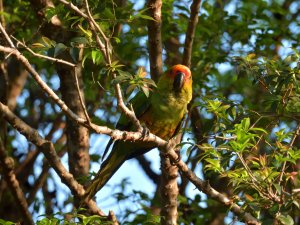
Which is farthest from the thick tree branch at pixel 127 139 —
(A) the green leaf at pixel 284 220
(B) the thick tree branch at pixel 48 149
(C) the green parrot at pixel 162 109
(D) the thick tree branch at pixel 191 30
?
(D) the thick tree branch at pixel 191 30

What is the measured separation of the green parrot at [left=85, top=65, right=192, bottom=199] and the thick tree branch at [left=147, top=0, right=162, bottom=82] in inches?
8.3

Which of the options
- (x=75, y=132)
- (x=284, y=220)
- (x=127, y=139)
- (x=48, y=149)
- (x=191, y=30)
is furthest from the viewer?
(x=75, y=132)

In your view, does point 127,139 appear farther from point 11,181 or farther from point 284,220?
point 11,181

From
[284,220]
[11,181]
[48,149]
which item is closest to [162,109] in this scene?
[48,149]

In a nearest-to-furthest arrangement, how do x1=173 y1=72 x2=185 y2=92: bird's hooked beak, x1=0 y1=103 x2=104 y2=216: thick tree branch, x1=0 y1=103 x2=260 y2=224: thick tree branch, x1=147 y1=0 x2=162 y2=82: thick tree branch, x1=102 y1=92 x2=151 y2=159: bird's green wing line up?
x1=0 y1=103 x2=260 y2=224: thick tree branch < x1=0 y1=103 x2=104 y2=216: thick tree branch < x1=147 y1=0 x2=162 y2=82: thick tree branch < x1=173 y1=72 x2=185 y2=92: bird's hooked beak < x1=102 y1=92 x2=151 y2=159: bird's green wing

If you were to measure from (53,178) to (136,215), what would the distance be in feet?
6.61

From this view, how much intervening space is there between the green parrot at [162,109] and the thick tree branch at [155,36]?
0.21 metres

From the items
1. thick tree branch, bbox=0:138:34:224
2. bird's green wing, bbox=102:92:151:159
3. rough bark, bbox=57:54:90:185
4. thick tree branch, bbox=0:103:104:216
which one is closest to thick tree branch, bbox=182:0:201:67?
bird's green wing, bbox=102:92:151:159

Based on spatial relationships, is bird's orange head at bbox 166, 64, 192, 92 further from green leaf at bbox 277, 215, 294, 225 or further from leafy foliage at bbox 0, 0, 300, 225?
green leaf at bbox 277, 215, 294, 225

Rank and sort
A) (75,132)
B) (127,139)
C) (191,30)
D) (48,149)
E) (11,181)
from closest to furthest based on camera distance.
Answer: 1. (127,139)
2. (48,149)
3. (191,30)
4. (11,181)
5. (75,132)

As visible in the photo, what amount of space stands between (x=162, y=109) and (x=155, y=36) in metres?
0.64

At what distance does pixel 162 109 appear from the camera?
4531mm

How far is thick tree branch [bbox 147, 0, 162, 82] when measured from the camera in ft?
13.3

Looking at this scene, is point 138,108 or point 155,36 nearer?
point 155,36
